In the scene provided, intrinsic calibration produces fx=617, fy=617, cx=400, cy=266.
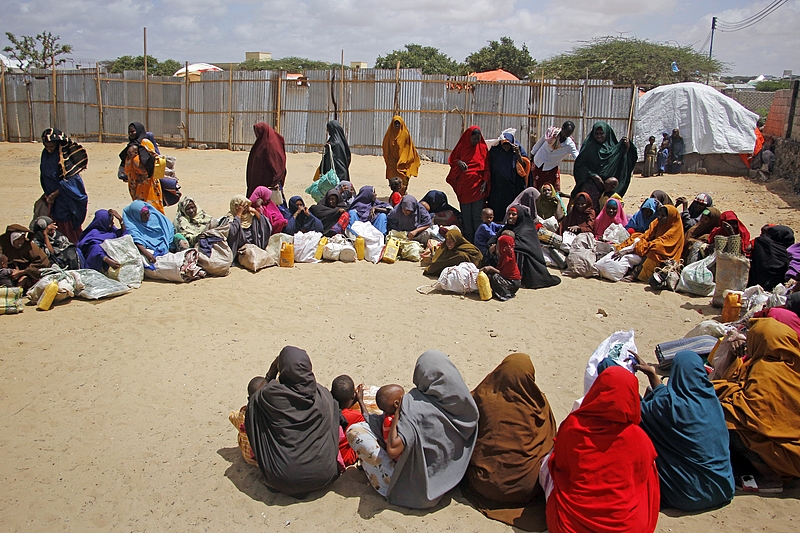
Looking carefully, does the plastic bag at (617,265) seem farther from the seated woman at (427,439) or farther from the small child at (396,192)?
the seated woman at (427,439)

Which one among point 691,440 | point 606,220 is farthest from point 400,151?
point 691,440

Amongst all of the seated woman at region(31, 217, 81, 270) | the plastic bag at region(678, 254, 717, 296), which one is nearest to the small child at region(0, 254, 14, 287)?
the seated woman at region(31, 217, 81, 270)

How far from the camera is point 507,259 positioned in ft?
22.7

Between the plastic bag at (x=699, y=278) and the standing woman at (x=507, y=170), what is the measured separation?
271cm

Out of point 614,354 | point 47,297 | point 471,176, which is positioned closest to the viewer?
point 614,354

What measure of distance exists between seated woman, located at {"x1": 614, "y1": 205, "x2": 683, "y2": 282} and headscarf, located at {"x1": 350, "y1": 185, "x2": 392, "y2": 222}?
3.66m

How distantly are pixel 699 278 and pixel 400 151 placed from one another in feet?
18.6

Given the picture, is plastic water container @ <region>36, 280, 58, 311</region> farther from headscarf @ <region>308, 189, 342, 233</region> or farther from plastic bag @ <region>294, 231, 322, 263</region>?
headscarf @ <region>308, 189, 342, 233</region>

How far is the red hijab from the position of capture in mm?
6898

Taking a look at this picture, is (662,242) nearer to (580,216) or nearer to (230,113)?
(580,216)

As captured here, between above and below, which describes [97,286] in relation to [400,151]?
below

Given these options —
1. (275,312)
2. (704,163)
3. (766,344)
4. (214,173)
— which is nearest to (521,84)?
(704,163)

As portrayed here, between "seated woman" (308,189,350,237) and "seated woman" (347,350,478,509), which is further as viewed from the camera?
"seated woman" (308,189,350,237)

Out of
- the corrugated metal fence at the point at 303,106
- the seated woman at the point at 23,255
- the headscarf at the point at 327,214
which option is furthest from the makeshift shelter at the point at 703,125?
the seated woman at the point at 23,255
